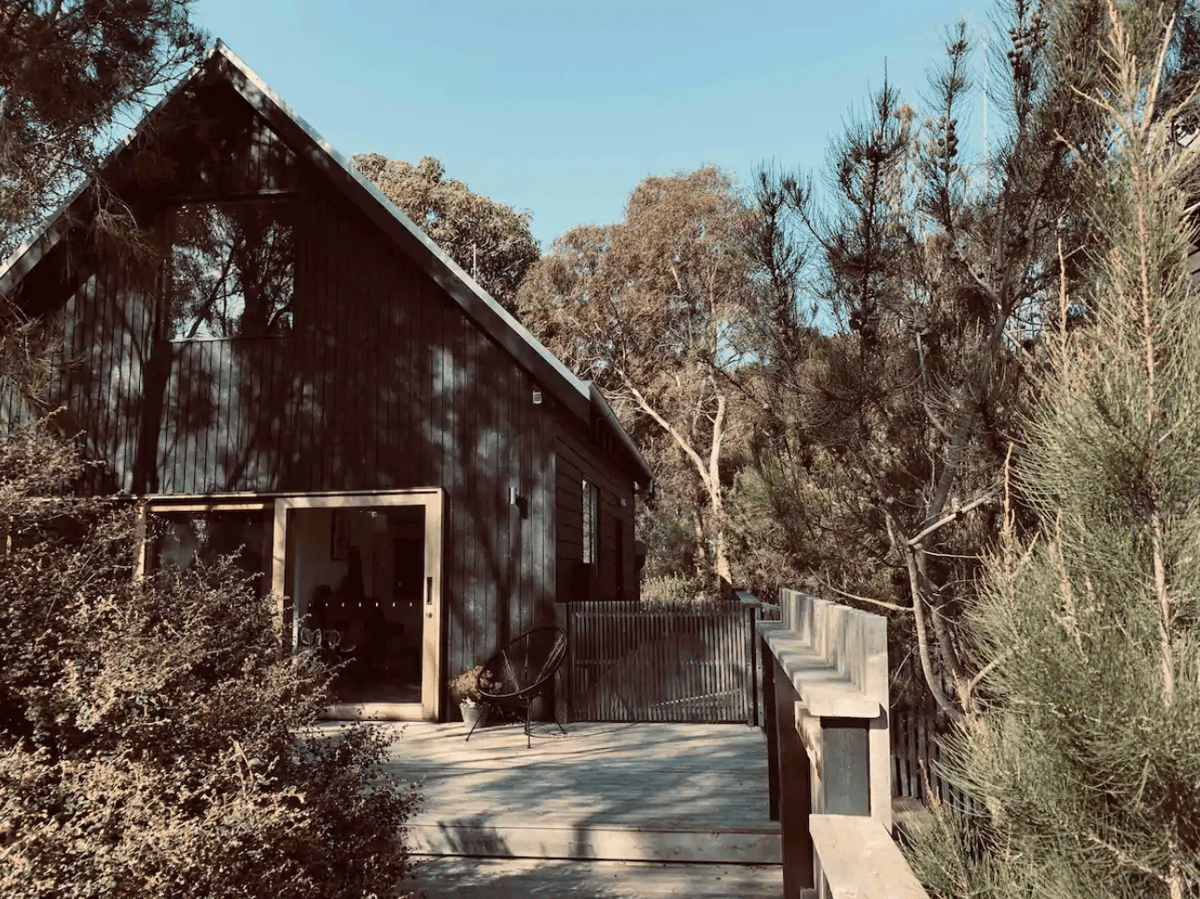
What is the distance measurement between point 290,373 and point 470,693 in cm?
323

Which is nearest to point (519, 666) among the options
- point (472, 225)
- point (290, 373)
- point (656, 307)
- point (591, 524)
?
point (591, 524)

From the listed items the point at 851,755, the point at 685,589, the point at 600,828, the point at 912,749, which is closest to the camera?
the point at 851,755

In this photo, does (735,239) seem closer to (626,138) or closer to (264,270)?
(264,270)

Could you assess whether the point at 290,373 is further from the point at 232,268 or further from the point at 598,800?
the point at 598,800

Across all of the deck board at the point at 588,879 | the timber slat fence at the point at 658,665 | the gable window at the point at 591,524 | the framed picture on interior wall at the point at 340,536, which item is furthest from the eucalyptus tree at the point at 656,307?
the deck board at the point at 588,879

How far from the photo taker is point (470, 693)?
7508 millimetres

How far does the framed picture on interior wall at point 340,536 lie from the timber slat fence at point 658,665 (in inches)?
166

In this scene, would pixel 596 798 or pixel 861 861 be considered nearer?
pixel 861 861

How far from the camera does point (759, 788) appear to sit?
5047mm

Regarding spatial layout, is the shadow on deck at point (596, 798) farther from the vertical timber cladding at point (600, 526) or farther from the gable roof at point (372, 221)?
the gable roof at point (372, 221)

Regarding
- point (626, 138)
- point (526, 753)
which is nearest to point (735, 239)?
point (526, 753)

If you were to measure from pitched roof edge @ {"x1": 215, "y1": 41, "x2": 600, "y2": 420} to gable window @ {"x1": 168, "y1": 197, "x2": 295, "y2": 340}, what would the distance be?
78 centimetres

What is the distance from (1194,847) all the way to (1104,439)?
63cm

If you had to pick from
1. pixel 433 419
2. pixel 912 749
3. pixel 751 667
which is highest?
pixel 433 419
